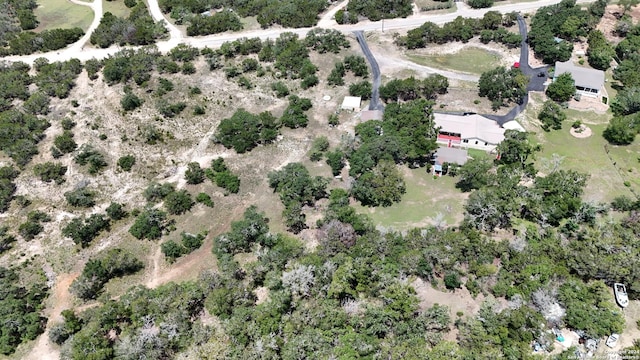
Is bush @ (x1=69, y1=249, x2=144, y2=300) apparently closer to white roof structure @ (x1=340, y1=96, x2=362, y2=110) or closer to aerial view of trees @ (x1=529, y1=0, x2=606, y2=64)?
white roof structure @ (x1=340, y1=96, x2=362, y2=110)

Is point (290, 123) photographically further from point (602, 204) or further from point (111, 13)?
point (111, 13)

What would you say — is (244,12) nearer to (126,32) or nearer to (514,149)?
(126,32)

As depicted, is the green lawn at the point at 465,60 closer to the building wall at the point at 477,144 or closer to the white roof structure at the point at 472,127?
the white roof structure at the point at 472,127

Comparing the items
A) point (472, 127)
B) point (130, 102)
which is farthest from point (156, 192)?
point (472, 127)

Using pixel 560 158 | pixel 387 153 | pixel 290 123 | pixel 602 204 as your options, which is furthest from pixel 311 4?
pixel 602 204

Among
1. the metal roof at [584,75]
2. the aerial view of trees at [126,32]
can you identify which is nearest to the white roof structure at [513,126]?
the metal roof at [584,75]

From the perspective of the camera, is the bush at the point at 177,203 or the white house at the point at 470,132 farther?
the white house at the point at 470,132
